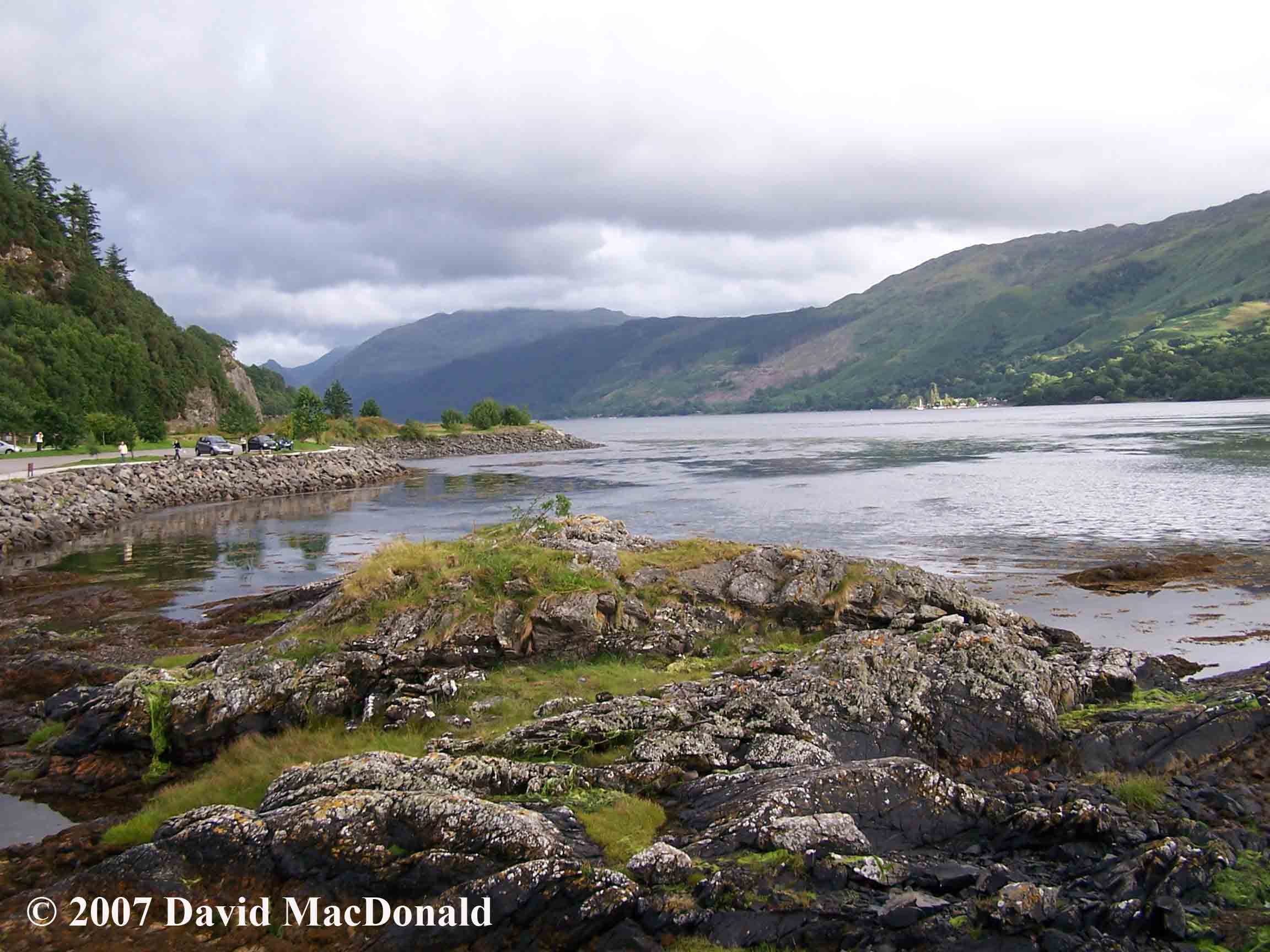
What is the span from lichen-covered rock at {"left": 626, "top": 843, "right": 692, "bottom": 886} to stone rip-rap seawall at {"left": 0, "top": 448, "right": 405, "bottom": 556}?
147 feet

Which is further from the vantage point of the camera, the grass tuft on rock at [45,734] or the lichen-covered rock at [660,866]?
the grass tuft on rock at [45,734]

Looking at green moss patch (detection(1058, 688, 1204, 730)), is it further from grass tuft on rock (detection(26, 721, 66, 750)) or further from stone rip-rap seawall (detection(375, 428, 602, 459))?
stone rip-rap seawall (detection(375, 428, 602, 459))

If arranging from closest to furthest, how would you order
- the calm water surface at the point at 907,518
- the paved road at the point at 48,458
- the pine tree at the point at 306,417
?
1. the calm water surface at the point at 907,518
2. the paved road at the point at 48,458
3. the pine tree at the point at 306,417

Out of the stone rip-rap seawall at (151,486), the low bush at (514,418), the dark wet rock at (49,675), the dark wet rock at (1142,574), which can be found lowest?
the dark wet rock at (1142,574)

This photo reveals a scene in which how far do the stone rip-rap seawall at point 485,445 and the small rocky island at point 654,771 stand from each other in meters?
126

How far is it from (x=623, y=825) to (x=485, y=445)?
15214 cm

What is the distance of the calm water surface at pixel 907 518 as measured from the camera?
27.3 m

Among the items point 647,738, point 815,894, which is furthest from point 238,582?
point 815,894

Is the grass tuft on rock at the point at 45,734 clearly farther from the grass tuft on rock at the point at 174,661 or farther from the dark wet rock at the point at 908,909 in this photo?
the dark wet rock at the point at 908,909

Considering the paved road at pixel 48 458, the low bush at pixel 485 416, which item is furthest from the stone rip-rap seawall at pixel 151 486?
the low bush at pixel 485 416

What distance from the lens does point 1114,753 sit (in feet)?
42.9

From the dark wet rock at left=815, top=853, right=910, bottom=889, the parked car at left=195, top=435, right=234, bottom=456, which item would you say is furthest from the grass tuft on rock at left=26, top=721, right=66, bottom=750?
the parked car at left=195, top=435, right=234, bottom=456

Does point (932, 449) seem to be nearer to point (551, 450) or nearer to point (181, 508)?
point (551, 450)

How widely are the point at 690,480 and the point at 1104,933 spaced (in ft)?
231
